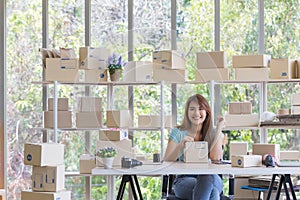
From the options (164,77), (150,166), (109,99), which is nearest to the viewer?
(150,166)

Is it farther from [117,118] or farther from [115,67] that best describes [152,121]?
[115,67]

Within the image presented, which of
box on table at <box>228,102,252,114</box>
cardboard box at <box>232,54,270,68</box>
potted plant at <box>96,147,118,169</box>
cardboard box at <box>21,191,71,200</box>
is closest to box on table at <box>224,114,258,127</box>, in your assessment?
box on table at <box>228,102,252,114</box>

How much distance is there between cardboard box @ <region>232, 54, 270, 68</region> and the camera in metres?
5.48

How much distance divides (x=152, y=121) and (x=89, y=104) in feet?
1.91

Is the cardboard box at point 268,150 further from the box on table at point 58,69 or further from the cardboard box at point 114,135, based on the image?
the box on table at point 58,69

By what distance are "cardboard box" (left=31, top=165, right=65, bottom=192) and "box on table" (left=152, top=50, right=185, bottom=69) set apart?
4.90 feet

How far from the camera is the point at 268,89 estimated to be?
235 inches

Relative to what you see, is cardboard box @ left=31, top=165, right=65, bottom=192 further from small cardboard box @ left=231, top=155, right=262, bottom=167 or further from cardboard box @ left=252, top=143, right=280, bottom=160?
cardboard box @ left=252, top=143, right=280, bottom=160

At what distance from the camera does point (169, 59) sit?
5.38 meters

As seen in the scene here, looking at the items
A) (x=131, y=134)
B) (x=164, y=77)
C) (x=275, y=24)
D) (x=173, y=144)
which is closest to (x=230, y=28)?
(x=275, y=24)

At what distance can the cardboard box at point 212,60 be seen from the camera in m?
5.50

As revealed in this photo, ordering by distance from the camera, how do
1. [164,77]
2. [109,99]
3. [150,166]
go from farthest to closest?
[109,99], [164,77], [150,166]

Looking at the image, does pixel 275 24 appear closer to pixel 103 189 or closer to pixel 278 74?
pixel 278 74

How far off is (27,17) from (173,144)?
7.69ft
